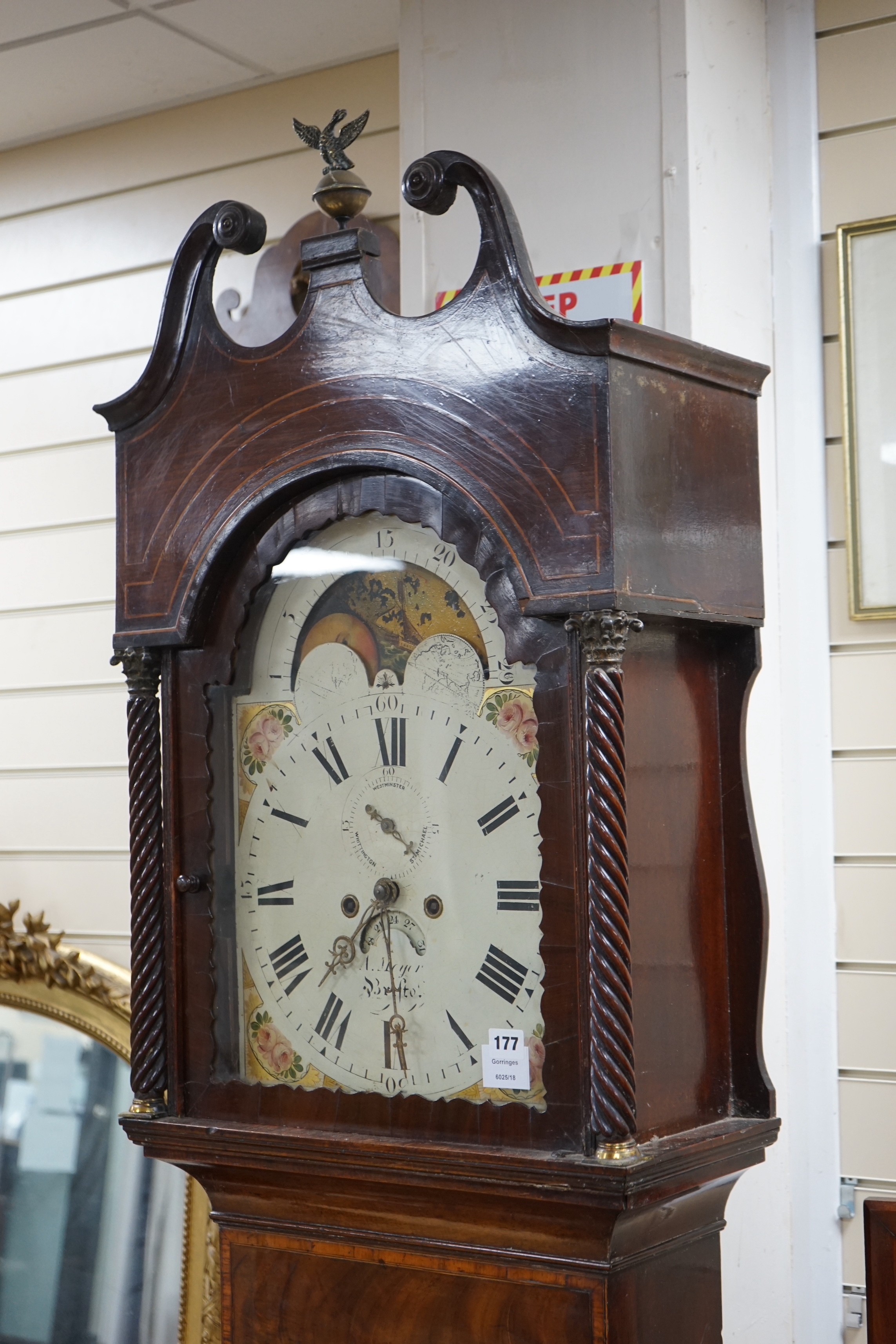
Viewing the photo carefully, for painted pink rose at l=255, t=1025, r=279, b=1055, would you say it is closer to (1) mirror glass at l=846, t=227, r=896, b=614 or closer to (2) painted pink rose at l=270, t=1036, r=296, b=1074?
(2) painted pink rose at l=270, t=1036, r=296, b=1074

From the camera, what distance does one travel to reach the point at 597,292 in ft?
6.15

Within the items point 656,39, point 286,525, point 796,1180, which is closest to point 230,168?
point 656,39

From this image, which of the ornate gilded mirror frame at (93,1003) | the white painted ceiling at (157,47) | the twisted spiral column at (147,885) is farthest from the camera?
the ornate gilded mirror frame at (93,1003)

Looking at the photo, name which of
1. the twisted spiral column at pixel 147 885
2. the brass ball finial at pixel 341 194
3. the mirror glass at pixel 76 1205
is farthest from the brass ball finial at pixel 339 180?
the mirror glass at pixel 76 1205

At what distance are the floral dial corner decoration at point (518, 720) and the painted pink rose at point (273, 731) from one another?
258 millimetres

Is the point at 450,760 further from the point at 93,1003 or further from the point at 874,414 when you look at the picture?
the point at 93,1003

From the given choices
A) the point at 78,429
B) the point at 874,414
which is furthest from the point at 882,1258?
the point at 78,429

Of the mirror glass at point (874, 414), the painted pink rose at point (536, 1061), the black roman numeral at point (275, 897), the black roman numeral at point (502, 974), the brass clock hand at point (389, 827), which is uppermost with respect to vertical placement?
the mirror glass at point (874, 414)

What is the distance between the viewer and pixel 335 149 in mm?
1606

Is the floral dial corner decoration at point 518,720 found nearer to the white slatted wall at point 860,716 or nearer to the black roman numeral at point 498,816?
the black roman numeral at point 498,816

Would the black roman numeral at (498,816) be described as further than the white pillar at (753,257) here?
No

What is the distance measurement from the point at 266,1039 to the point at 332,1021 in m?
0.09

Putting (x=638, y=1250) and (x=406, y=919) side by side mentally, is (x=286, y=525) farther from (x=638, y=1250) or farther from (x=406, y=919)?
(x=638, y=1250)

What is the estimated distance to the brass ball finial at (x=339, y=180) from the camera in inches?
62.5
